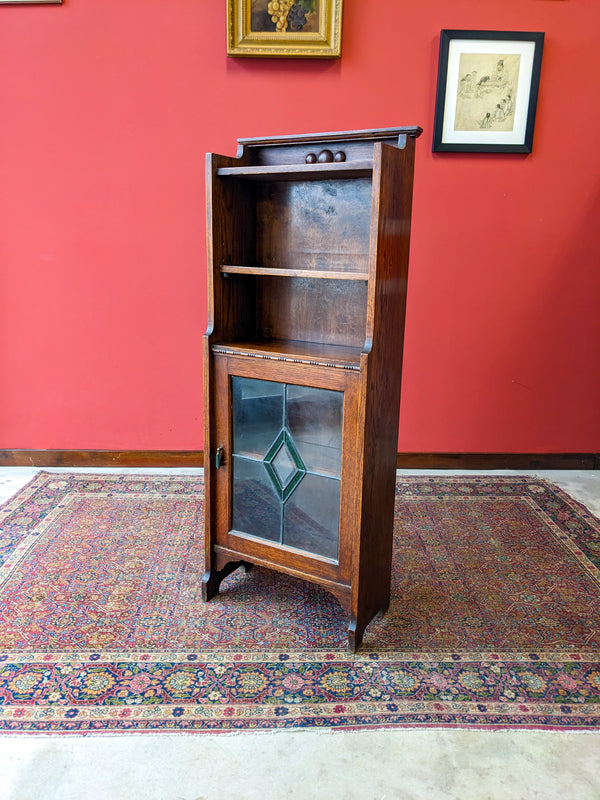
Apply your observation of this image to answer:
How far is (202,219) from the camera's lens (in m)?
3.46

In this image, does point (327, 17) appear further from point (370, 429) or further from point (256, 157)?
point (370, 429)

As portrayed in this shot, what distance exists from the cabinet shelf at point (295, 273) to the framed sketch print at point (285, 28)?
1611mm

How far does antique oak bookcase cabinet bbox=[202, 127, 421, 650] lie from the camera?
6.64ft

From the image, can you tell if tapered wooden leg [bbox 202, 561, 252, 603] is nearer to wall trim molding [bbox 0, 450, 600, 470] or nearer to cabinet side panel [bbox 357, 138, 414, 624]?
cabinet side panel [bbox 357, 138, 414, 624]

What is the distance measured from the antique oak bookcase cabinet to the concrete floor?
44cm

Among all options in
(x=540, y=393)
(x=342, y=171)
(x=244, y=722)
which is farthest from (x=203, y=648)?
(x=540, y=393)

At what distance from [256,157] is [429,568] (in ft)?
5.79

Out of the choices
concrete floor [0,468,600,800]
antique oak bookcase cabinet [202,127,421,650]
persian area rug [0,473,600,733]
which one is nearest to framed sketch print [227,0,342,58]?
antique oak bookcase cabinet [202,127,421,650]

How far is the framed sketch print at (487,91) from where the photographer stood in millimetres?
3285

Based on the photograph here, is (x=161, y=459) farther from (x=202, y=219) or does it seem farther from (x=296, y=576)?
(x=296, y=576)

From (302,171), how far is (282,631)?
1530mm

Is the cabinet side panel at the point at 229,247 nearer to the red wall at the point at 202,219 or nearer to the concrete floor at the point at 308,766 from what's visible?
the red wall at the point at 202,219

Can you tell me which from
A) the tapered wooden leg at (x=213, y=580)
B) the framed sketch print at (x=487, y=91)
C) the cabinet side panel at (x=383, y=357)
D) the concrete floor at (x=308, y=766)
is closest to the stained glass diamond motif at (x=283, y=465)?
the cabinet side panel at (x=383, y=357)

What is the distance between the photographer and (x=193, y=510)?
3174 millimetres
